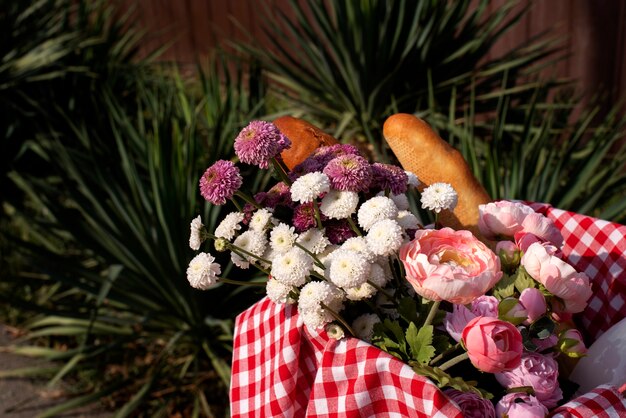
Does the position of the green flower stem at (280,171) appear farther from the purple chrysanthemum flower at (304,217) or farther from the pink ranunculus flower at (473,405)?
the pink ranunculus flower at (473,405)

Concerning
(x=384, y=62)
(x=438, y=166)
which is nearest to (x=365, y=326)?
(x=438, y=166)

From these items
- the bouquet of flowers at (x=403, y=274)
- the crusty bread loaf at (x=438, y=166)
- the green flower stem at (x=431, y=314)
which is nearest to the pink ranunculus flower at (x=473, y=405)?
the bouquet of flowers at (x=403, y=274)

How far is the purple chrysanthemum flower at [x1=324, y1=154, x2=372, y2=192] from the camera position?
103 centimetres

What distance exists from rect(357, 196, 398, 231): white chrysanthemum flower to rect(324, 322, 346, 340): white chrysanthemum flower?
0.49 ft

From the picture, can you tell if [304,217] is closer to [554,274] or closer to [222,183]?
[222,183]

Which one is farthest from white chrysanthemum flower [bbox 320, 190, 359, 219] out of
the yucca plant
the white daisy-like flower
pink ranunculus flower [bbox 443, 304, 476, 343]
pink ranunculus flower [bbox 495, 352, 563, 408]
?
the yucca plant

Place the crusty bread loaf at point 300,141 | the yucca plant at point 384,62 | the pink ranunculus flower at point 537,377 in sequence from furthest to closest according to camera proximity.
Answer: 1. the yucca plant at point 384,62
2. the crusty bread loaf at point 300,141
3. the pink ranunculus flower at point 537,377

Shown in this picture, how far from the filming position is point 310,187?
101 cm

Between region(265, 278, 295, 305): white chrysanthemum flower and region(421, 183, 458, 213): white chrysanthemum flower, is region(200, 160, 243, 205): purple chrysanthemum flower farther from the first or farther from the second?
region(421, 183, 458, 213): white chrysanthemum flower

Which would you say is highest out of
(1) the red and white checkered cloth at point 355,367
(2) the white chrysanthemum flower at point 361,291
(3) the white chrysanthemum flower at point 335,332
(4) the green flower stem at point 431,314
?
(2) the white chrysanthemum flower at point 361,291

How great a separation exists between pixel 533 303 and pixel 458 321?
4.3 inches

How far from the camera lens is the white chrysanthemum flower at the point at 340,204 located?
1028 millimetres

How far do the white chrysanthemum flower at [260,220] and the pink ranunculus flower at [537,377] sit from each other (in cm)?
41

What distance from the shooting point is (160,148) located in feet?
8.18
